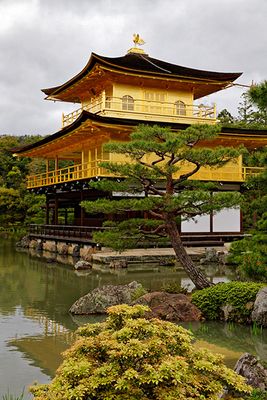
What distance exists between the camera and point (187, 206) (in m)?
11.4

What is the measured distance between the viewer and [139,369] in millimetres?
3836

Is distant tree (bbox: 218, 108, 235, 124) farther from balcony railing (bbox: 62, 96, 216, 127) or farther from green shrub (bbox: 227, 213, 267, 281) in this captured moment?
green shrub (bbox: 227, 213, 267, 281)

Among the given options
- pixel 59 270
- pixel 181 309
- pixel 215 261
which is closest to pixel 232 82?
pixel 215 261

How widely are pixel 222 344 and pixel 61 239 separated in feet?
57.2

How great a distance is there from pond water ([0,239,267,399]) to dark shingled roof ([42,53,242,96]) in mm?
10595

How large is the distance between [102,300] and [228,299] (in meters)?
2.74

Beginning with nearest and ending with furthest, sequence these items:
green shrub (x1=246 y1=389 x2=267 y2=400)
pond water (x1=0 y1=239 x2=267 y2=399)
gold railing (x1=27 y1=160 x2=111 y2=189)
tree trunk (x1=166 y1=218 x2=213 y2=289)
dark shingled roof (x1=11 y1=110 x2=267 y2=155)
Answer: green shrub (x1=246 y1=389 x2=267 y2=400) → pond water (x1=0 y1=239 x2=267 y2=399) → tree trunk (x1=166 y1=218 x2=213 y2=289) → dark shingled roof (x1=11 y1=110 x2=267 y2=155) → gold railing (x1=27 y1=160 x2=111 y2=189)

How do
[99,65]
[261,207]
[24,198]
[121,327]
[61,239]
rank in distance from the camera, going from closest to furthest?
[121,327]
[261,207]
[99,65]
[61,239]
[24,198]

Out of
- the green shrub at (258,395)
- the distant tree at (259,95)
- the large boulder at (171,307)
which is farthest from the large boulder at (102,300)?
the green shrub at (258,395)

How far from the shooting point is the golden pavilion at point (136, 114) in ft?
76.2

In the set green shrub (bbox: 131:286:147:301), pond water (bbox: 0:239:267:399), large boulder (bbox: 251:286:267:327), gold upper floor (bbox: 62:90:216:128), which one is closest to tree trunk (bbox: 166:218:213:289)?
green shrub (bbox: 131:286:147:301)

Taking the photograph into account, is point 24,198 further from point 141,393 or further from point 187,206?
point 141,393

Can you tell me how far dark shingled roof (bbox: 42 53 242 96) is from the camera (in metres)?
23.5

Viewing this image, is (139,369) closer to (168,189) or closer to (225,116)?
(168,189)
